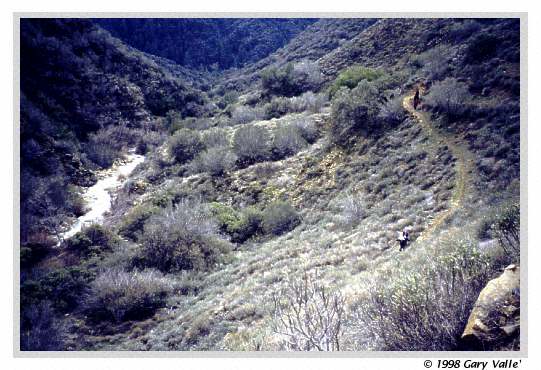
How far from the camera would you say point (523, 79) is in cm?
464

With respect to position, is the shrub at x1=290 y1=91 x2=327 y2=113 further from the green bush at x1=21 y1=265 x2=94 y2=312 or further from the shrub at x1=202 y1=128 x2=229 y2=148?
the green bush at x1=21 y1=265 x2=94 y2=312

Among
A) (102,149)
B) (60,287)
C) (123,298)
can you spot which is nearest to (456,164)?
(123,298)

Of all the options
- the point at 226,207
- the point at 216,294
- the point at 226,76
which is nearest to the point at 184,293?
the point at 216,294

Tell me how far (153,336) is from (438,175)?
282 inches

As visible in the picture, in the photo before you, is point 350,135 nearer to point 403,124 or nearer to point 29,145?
point 403,124

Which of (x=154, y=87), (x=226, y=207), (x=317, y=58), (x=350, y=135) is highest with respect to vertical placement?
(x=317, y=58)

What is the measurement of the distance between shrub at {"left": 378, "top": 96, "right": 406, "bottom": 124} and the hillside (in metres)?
0.07

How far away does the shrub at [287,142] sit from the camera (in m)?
14.9

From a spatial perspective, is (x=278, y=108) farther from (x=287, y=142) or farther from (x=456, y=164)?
(x=456, y=164)

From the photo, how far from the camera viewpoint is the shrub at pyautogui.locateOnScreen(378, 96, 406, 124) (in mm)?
12117

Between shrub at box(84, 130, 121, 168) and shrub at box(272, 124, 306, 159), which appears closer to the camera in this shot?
shrub at box(272, 124, 306, 159)

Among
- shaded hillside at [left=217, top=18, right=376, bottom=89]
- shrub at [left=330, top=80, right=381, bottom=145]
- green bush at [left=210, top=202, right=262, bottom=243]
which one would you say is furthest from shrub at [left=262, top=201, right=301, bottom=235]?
shaded hillside at [left=217, top=18, right=376, bottom=89]

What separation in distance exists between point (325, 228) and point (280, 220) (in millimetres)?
1711

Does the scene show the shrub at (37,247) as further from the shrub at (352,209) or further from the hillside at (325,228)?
the shrub at (352,209)
